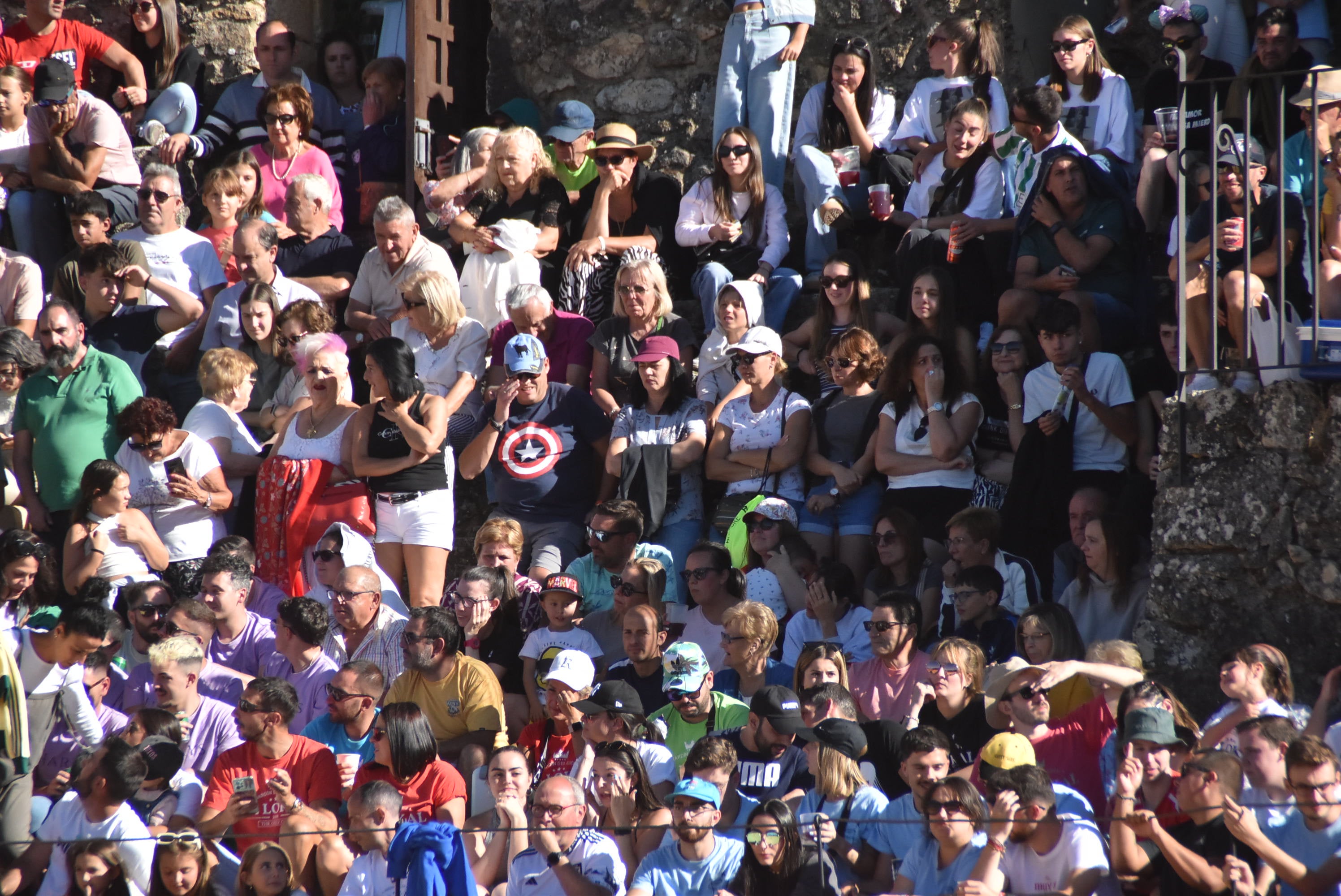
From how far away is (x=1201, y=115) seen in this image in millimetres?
8227

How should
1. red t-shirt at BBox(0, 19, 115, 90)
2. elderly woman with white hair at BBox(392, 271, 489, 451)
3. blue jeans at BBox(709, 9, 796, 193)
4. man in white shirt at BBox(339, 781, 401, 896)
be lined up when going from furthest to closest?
1. red t-shirt at BBox(0, 19, 115, 90)
2. blue jeans at BBox(709, 9, 796, 193)
3. elderly woman with white hair at BBox(392, 271, 489, 451)
4. man in white shirt at BBox(339, 781, 401, 896)

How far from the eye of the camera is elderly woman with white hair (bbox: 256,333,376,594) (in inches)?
291

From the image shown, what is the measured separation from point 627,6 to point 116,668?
508 centimetres

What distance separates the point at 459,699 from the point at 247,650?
3.21ft

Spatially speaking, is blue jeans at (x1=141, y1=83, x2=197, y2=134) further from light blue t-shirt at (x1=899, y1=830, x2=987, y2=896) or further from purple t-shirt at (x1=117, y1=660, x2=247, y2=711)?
light blue t-shirt at (x1=899, y1=830, x2=987, y2=896)

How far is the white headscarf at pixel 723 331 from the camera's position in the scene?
7.80 m

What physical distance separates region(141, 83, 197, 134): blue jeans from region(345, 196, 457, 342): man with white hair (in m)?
2.19

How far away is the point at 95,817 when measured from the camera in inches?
227

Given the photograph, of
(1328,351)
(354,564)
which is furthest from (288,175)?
(1328,351)

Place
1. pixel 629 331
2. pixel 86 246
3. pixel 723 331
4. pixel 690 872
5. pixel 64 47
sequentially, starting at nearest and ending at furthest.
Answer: pixel 690 872
pixel 723 331
pixel 629 331
pixel 86 246
pixel 64 47

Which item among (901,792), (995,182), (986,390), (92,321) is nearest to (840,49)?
(995,182)

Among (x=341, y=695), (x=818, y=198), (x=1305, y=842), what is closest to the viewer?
(x=1305, y=842)

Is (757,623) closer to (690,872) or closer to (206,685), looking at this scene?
(690,872)

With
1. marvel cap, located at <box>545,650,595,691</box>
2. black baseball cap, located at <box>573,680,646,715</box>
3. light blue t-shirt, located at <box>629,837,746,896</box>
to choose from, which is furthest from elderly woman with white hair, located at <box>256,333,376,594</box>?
light blue t-shirt, located at <box>629,837,746,896</box>
